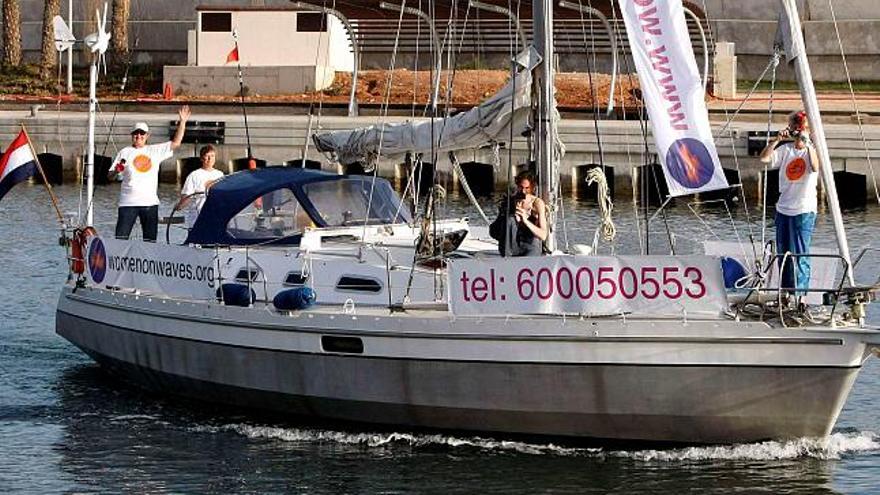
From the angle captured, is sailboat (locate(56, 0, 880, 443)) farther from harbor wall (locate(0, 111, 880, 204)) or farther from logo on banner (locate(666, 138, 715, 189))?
harbor wall (locate(0, 111, 880, 204))

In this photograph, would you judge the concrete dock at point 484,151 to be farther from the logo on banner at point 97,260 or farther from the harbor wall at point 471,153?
the logo on banner at point 97,260

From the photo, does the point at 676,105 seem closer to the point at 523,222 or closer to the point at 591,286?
the point at 591,286

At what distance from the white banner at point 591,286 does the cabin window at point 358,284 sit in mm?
1527

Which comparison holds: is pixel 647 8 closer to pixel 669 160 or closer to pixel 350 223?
pixel 669 160

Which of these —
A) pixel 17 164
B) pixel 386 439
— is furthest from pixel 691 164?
pixel 17 164

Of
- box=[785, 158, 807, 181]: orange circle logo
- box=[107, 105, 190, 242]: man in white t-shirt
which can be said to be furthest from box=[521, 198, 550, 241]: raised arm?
box=[107, 105, 190, 242]: man in white t-shirt

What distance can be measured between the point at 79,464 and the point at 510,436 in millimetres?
4607

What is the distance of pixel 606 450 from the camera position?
20672mm

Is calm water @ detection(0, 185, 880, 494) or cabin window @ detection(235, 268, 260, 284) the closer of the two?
calm water @ detection(0, 185, 880, 494)

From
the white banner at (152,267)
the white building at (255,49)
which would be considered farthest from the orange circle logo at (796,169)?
the white building at (255,49)

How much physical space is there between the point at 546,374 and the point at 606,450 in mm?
1153

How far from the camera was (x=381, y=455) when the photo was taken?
21.1 m

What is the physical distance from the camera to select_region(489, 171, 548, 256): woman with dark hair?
2136 centimetres

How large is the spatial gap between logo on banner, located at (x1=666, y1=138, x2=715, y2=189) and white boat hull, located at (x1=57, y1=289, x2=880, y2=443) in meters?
1.44
